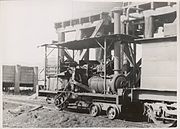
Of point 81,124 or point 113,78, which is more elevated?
point 113,78

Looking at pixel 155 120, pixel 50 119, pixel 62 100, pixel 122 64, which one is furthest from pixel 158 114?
pixel 62 100

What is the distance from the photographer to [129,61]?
8.31 metres

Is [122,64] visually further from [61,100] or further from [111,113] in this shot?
[61,100]

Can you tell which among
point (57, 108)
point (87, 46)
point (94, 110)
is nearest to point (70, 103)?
point (57, 108)

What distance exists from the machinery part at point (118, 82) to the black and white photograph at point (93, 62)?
20mm

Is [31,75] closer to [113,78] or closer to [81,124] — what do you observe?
[113,78]

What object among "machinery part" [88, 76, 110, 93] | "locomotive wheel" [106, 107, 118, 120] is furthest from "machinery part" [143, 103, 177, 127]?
"machinery part" [88, 76, 110, 93]

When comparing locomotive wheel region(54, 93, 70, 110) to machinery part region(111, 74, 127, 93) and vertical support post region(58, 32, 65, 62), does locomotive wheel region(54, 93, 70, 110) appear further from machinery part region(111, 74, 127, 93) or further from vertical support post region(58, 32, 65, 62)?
machinery part region(111, 74, 127, 93)

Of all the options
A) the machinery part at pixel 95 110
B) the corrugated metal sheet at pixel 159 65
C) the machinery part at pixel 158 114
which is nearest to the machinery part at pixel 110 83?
the machinery part at pixel 95 110

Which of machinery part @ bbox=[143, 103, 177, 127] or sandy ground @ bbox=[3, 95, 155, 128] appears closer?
sandy ground @ bbox=[3, 95, 155, 128]

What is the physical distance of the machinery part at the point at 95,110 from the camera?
7.39m

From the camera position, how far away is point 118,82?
755 cm

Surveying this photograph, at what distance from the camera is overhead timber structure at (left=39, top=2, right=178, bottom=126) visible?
6.52 m

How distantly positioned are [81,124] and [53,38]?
72.8 inches
